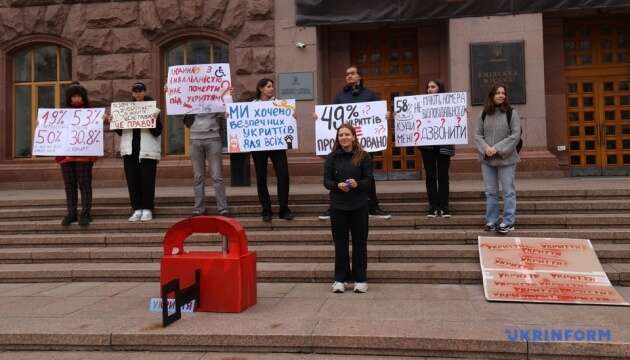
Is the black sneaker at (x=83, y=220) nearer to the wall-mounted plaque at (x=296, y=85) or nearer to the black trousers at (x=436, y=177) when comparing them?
the black trousers at (x=436, y=177)

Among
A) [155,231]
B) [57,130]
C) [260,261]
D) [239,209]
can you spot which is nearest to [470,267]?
[260,261]

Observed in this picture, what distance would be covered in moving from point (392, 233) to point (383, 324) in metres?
2.95

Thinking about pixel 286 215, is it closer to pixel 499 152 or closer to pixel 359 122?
pixel 359 122

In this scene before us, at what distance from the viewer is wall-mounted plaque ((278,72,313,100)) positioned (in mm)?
12945

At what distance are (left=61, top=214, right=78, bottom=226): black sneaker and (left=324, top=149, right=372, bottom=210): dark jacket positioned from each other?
472cm

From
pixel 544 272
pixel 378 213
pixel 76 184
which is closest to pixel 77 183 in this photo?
pixel 76 184

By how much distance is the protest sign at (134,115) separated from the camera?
28.0 ft

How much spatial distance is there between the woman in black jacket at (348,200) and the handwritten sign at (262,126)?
2218 millimetres

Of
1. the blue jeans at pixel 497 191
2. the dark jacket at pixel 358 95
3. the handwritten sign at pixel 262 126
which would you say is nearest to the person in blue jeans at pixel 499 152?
the blue jeans at pixel 497 191

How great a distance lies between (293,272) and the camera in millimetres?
6887

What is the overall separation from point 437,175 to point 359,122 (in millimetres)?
1396

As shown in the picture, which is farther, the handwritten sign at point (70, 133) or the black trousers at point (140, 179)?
the handwritten sign at point (70, 133)

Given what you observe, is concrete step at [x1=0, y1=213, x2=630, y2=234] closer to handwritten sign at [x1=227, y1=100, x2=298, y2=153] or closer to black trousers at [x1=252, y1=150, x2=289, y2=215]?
black trousers at [x1=252, y1=150, x2=289, y2=215]

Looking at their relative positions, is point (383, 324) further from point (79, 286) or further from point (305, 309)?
point (79, 286)
